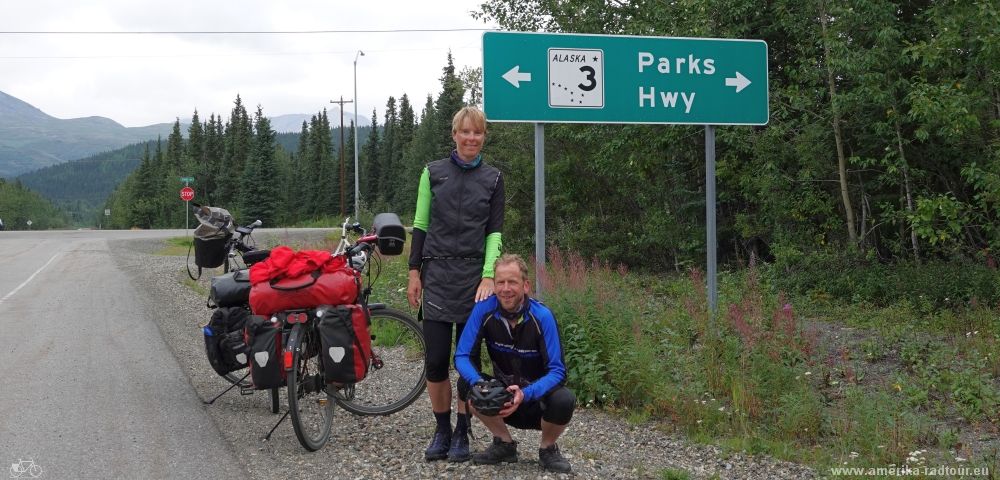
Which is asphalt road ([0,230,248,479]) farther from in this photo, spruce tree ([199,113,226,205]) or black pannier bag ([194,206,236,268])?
spruce tree ([199,113,226,205])

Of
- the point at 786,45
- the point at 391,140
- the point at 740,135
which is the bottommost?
the point at 740,135

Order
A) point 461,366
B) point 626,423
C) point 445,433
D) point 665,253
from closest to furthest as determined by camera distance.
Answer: point 461,366 < point 445,433 < point 626,423 < point 665,253

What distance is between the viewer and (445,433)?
504cm

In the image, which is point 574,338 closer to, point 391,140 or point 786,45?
point 786,45

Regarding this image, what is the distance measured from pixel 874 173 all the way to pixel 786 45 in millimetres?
3077

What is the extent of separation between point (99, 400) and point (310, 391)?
233 centimetres

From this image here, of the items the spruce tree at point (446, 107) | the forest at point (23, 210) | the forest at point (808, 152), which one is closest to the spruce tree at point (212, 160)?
the forest at point (23, 210)

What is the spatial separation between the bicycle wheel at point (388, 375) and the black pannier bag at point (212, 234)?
62.7 inches

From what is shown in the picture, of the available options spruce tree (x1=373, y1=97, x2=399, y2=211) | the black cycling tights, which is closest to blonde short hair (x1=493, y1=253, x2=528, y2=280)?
the black cycling tights

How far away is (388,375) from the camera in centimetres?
707

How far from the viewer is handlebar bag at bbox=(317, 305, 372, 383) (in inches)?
206

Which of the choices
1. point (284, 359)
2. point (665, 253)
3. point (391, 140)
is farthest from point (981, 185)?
point (391, 140)

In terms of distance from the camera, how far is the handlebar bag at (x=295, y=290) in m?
5.29

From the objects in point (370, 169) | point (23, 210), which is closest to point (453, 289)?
point (370, 169)
